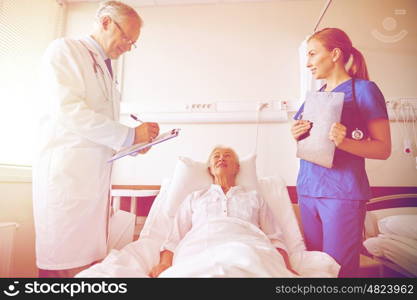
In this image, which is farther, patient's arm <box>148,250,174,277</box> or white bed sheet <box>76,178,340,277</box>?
patient's arm <box>148,250,174,277</box>

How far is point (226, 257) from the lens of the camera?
68 cm

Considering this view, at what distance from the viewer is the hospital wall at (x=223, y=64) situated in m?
1.76

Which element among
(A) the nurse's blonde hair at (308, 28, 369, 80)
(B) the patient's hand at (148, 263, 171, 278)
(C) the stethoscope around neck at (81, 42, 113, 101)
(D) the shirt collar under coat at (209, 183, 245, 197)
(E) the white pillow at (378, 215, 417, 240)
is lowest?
(B) the patient's hand at (148, 263, 171, 278)

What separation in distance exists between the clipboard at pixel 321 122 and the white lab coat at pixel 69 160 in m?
0.74

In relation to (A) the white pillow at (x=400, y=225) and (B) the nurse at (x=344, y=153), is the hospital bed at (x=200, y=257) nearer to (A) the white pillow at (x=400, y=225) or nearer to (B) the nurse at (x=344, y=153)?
(B) the nurse at (x=344, y=153)

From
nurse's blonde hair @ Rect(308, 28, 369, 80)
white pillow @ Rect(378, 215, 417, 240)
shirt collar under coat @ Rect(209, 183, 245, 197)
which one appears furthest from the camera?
shirt collar under coat @ Rect(209, 183, 245, 197)

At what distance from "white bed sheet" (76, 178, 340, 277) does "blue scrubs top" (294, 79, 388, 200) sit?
0.84ft

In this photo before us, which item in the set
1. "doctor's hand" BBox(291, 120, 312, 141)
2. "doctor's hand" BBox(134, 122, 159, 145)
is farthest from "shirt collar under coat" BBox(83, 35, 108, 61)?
"doctor's hand" BBox(291, 120, 312, 141)

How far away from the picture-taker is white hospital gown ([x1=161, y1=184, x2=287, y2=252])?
3.83 feet

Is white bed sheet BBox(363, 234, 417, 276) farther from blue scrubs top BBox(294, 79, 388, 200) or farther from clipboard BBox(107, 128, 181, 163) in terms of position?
clipboard BBox(107, 128, 181, 163)

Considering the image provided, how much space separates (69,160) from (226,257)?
2.32 ft

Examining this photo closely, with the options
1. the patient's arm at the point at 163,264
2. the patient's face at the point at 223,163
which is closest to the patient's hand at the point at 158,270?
the patient's arm at the point at 163,264

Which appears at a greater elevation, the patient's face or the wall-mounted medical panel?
the wall-mounted medical panel

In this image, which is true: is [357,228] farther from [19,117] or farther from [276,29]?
[19,117]
